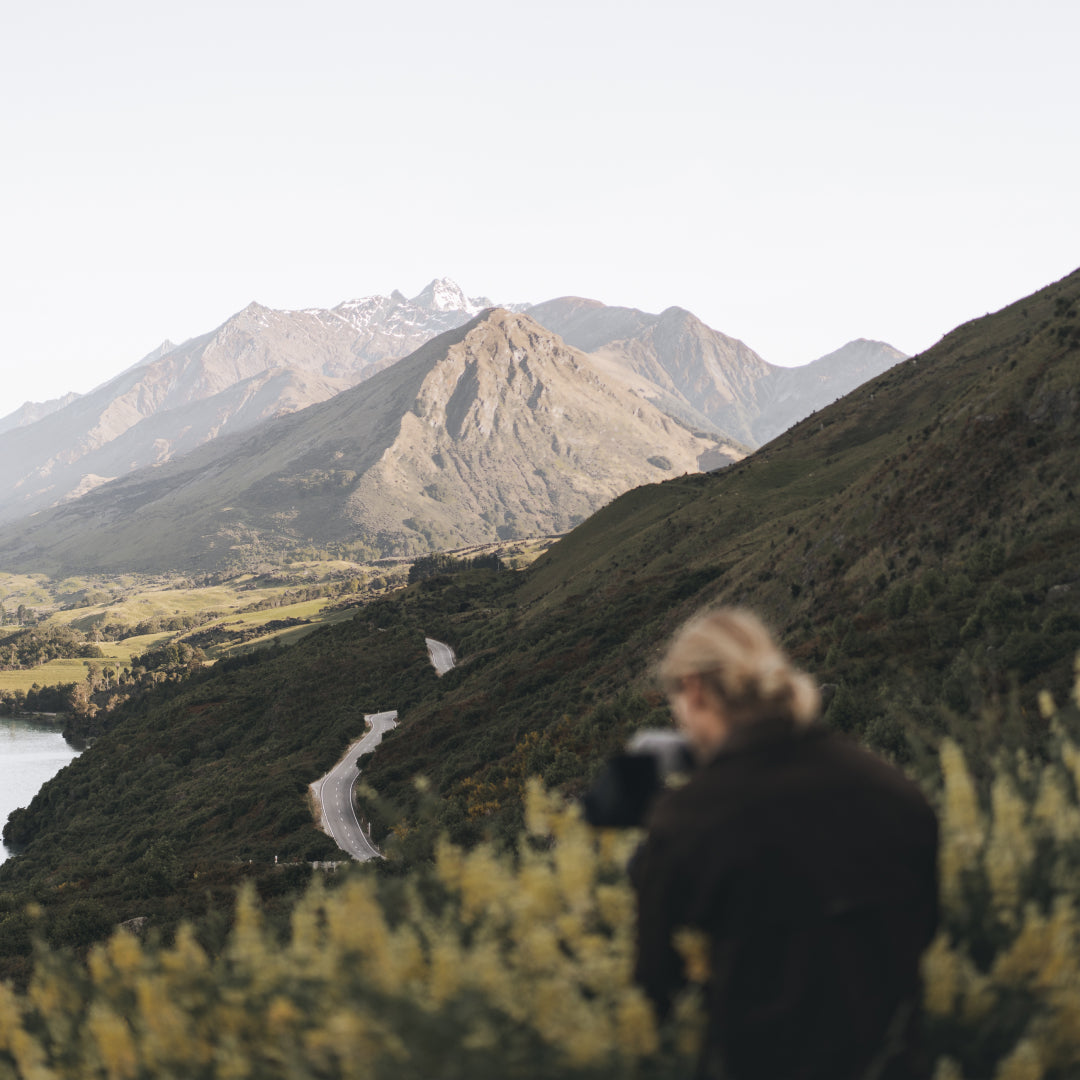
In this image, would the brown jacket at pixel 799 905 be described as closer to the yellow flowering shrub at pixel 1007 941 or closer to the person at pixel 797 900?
the person at pixel 797 900

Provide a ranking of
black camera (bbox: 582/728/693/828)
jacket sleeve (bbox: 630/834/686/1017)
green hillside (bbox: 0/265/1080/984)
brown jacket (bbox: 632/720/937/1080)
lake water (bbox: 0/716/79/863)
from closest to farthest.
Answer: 1. brown jacket (bbox: 632/720/937/1080)
2. jacket sleeve (bbox: 630/834/686/1017)
3. black camera (bbox: 582/728/693/828)
4. green hillside (bbox: 0/265/1080/984)
5. lake water (bbox: 0/716/79/863)

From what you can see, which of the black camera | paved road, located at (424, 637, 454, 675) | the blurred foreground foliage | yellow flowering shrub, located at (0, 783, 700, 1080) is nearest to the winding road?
paved road, located at (424, 637, 454, 675)

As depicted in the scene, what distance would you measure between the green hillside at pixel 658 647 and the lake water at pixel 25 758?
21009 mm

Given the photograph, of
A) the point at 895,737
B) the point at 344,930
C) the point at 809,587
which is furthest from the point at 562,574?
the point at 344,930

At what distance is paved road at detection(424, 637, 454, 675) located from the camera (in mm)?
82206

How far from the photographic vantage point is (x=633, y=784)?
14.0 feet

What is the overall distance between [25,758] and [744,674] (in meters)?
158

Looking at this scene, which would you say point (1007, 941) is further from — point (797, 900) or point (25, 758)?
point (25, 758)

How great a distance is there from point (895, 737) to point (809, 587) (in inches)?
830

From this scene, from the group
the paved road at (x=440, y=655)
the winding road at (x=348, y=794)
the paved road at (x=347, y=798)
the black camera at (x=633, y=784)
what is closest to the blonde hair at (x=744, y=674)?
the black camera at (x=633, y=784)

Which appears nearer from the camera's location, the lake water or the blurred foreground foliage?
the blurred foreground foliage

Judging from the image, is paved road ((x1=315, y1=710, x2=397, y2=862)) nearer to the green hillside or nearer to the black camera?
the green hillside

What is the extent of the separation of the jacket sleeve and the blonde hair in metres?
0.69

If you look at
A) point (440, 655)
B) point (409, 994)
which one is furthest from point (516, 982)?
point (440, 655)
